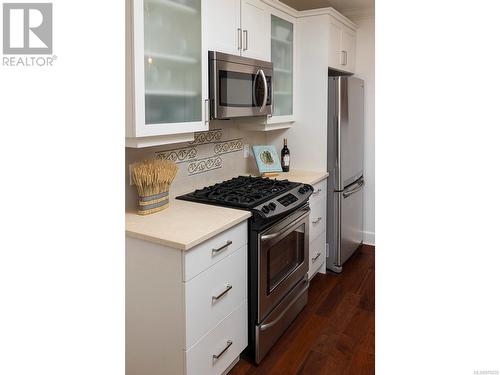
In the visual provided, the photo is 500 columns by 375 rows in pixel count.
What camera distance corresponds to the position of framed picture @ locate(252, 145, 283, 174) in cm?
303

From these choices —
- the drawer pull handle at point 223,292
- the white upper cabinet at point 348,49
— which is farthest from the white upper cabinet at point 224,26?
the white upper cabinet at point 348,49

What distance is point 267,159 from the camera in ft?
10.2

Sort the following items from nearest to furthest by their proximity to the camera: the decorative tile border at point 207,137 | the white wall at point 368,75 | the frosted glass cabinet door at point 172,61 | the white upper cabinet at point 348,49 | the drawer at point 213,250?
the drawer at point 213,250 → the frosted glass cabinet door at point 172,61 → the decorative tile border at point 207,137 → the white upper cabinet at point 348,49 → the white wall at point 368,75

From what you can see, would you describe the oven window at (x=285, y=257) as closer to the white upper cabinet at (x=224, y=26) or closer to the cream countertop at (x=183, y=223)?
the cream countertop at (x=183, y=223)

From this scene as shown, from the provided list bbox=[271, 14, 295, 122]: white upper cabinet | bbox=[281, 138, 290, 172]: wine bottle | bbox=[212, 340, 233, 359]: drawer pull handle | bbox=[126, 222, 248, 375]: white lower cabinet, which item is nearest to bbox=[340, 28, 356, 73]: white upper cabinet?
bbox=[271, 14, 295, 122]: white upper cabinet

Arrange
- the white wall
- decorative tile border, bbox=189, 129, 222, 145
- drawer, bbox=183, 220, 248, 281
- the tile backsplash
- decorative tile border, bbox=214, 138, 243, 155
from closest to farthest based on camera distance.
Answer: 1. drawer, bbox=183, 220, 248, 281
2. the tile backsplash
3. decorative tile border, bbox=189, 129, 222, 145
4. decorative tile border, bbox=214, 138, 243, 155
5. the white wall

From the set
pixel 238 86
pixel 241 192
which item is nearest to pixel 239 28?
pixel 238 86

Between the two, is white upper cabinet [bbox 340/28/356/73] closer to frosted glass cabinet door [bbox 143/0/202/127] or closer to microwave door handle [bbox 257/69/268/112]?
microwave door handle [bbox 257/69/268/112]

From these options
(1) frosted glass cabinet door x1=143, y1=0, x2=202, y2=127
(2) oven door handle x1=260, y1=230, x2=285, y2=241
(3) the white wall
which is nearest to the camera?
(1) frosted glass cabinet door x1=143, y1=0, x2=202, y2=127

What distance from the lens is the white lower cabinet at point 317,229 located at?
3.02 meters

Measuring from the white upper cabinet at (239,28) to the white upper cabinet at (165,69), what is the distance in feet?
0.50

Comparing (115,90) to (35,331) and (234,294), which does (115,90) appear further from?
(234,294)

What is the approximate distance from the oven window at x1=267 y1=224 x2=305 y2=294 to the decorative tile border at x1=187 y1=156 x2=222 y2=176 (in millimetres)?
693
